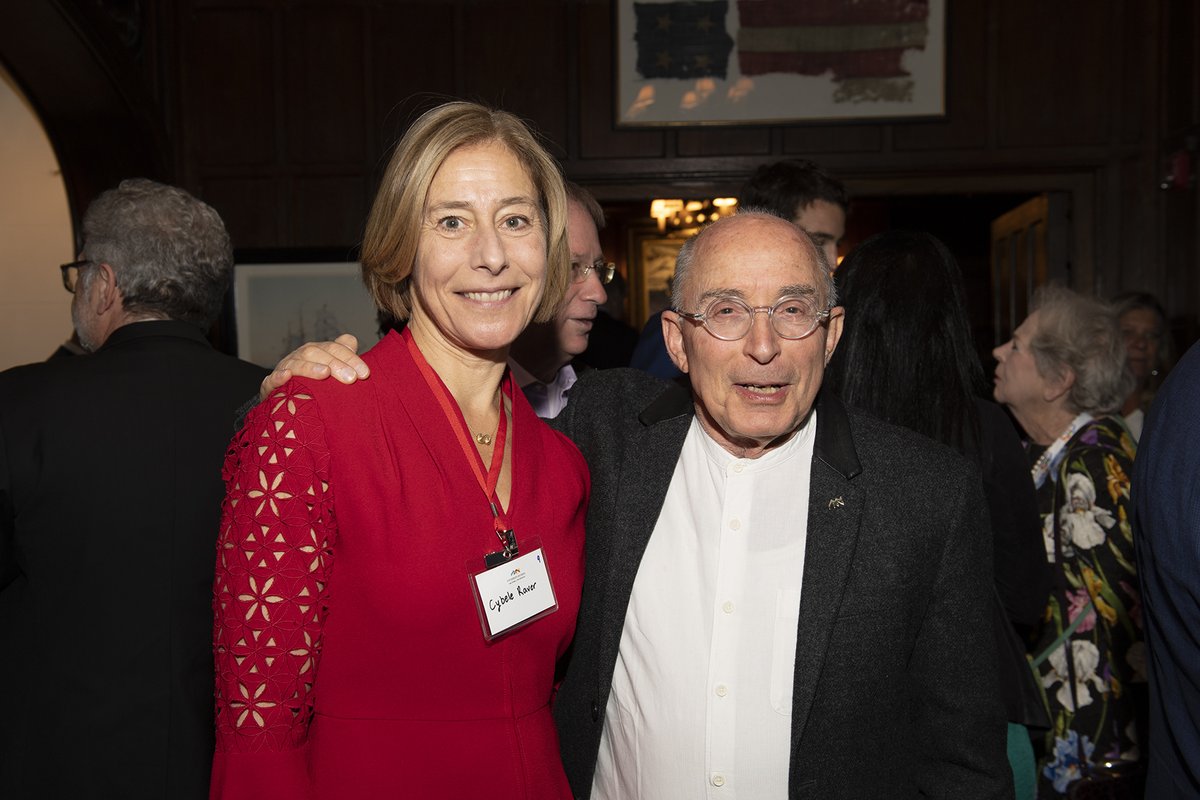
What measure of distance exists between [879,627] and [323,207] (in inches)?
213

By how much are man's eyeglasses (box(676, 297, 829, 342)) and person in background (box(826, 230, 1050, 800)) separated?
45cm

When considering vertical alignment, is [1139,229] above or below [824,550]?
above

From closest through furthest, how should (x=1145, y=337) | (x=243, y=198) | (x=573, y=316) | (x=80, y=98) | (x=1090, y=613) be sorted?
(x=1090, y=613) < (x=573, y=316) < (x=1145, y=337) < (x=80, y=98) < (x=243, y=198)

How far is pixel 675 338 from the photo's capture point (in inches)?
70.9

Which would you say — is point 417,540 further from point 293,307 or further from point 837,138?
point 837,138

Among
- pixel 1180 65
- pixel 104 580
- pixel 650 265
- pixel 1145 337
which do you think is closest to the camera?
pixel 104 580

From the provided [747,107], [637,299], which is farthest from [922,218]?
[747,107]

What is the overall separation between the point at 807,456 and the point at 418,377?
69cm

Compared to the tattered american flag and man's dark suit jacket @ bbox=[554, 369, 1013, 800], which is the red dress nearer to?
man's dark suit jacket @ bbox=[554, 369, 1013, 800]

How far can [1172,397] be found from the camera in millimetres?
1327

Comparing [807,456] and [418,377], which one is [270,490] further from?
[807,456]

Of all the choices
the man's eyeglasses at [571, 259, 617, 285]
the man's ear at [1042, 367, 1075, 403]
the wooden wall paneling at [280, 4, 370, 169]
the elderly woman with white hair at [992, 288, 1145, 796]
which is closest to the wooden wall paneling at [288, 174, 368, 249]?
the wooden wall paneling at [280, 4, 370, 169]

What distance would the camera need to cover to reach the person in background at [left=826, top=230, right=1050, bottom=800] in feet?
6.73

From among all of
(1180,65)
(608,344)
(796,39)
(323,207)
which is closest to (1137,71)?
(1180,65)
